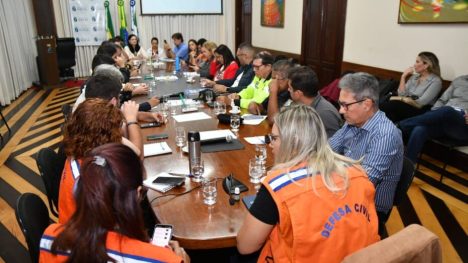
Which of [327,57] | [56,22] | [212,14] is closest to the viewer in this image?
[327,57]

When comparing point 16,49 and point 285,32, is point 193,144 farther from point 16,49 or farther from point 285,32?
point 16,49

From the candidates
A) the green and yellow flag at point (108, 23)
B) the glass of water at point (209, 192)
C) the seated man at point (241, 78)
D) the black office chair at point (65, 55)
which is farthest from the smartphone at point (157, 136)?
the green and yellow flag at point (108, 23)

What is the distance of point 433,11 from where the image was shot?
13.5 ft

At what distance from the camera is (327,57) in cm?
613

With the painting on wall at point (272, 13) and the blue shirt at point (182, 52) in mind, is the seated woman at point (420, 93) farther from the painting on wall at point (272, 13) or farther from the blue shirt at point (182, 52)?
the blue shirt at point (182, 52)

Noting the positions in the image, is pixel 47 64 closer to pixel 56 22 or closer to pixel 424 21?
pixel 56 22

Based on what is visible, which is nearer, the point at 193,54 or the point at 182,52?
the point at 193,54

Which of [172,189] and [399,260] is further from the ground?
[399,260]

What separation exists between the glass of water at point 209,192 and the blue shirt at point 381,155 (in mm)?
778

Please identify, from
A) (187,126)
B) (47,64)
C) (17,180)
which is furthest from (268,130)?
(47,64)

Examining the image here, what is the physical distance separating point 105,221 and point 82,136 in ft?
2.17

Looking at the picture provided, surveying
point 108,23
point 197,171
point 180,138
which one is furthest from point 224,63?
point 108,23

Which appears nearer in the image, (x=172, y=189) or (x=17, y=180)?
(x=172, y=189)

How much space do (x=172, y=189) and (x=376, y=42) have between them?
14.3 feet
